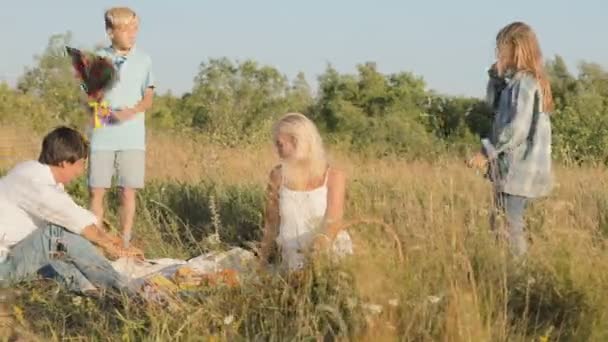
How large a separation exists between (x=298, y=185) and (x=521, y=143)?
1.28 m

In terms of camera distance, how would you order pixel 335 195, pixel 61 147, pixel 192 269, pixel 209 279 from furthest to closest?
pixel 61 147 < pixel 335 195 < pixel 192 269 < pixel 209 279

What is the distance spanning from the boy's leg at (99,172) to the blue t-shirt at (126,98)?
0.05 m

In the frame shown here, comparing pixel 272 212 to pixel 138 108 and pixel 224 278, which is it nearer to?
pixel 224 278

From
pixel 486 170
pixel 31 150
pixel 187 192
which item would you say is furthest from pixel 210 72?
pixel 486 170

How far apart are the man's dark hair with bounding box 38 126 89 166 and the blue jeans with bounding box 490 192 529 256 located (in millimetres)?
2368

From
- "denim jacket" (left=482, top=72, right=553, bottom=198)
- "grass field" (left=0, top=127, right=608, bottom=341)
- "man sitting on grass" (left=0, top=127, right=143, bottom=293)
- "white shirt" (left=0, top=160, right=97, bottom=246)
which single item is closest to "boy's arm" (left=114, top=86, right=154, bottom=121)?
"man sitting on grass" (left=0, top=127, right=143, bottom=293)

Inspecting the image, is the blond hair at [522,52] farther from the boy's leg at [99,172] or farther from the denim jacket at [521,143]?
the boy's leg at [99,172]

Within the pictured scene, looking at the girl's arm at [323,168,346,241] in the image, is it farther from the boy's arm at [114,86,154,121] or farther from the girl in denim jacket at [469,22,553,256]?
the boy's arm at [114,86,154,121]

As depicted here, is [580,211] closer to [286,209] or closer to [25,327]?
[286,209]


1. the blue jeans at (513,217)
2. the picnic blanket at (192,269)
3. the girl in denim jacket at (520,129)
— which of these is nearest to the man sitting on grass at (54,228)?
the picnic blanket at (192,269)

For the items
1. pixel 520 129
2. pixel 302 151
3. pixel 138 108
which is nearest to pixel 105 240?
pixel 302 151

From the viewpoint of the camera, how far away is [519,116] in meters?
5.73

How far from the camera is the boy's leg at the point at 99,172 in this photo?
23.4 ft

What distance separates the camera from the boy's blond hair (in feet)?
23.3
